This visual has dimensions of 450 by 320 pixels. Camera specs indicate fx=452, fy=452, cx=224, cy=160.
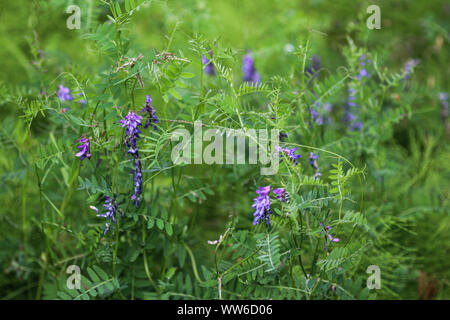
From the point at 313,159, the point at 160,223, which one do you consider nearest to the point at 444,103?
the point at 313,159

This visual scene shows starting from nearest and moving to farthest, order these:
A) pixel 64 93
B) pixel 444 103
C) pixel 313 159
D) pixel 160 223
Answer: pixel 160 223 < pixel 313 159 < pixel 64 93 < pixel 444 103

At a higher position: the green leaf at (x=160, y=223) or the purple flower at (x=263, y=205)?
the purple flower at (x=263, y=205)

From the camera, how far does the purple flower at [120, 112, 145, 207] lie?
1.02m

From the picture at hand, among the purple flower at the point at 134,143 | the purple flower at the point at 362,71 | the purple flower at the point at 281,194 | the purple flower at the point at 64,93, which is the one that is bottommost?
the purple flower at the point at 281,194

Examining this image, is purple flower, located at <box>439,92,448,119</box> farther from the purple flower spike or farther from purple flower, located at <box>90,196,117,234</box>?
purple flower, located at <box>90,196,117,234</box>

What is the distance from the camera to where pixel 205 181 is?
1.65 meters

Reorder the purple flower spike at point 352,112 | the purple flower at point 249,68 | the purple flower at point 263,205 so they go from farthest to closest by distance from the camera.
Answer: the purple flower at point 249,68 < the purple flower spike at point 352,112 < the purple flower at point 263,205

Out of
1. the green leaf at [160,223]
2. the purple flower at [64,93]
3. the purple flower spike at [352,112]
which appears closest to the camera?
the green leaf at [160,223]

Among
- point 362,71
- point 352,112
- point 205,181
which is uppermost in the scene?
point 362,71

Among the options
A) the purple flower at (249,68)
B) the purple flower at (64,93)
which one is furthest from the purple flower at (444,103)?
the purple flower at (64,93)

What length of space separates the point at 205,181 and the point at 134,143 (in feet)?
2.03

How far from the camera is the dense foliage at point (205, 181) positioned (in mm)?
1066

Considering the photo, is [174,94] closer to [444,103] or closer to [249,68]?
[249,68]

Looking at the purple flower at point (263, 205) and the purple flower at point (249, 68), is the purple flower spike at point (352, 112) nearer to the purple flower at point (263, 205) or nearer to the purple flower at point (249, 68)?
the purple flower at point (249, 68)
